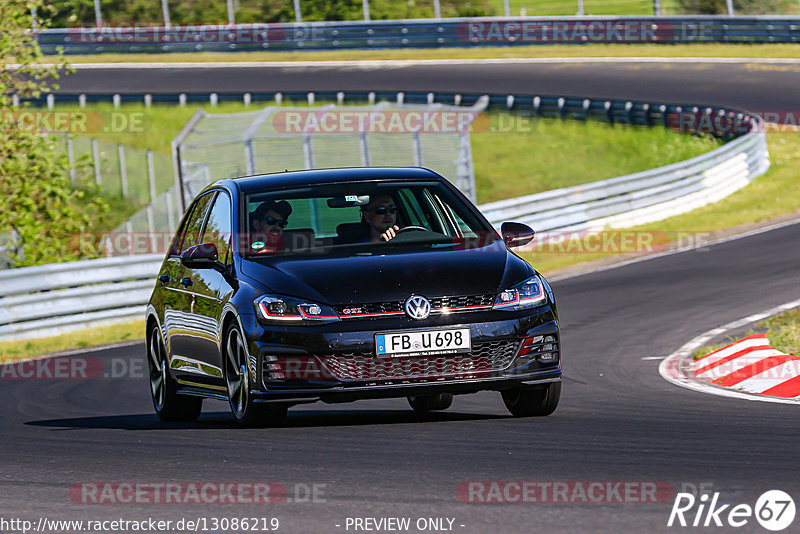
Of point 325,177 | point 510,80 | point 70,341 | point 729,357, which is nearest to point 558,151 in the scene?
point 510,80

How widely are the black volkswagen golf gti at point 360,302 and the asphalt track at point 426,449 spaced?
0.95ft

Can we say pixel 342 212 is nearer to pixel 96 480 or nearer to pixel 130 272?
pixel 96 480

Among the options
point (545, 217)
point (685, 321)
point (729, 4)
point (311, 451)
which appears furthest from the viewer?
point (729, 4)

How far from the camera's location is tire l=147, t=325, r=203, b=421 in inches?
393

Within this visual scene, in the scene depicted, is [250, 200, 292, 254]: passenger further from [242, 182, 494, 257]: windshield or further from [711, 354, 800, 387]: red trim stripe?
[711, 354, 800, 387]: red trim stripe

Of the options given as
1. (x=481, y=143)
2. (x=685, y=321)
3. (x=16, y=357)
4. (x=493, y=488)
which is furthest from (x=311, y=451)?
(x=481, y=143)

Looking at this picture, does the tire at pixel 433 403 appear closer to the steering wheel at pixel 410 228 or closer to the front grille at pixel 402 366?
the steering wheel at pixel 410 228

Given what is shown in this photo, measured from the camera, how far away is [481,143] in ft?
132

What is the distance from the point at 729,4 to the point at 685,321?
116ft

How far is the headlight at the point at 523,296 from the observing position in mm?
8117

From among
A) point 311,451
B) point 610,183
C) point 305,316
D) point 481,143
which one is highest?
→ point 305,316

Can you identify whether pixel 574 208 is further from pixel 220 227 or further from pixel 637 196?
pixel 220 227

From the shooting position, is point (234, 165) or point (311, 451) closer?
point (311, 451)

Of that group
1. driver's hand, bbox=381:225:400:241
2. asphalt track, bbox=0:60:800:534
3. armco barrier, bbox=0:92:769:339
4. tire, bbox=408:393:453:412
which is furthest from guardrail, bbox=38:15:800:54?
driver's hand, bbox=381:225:400:241
